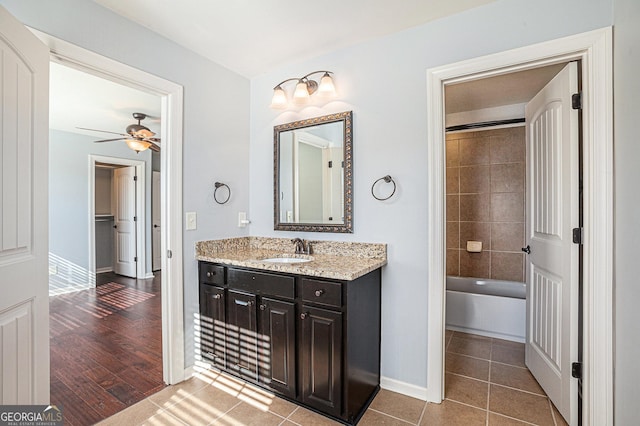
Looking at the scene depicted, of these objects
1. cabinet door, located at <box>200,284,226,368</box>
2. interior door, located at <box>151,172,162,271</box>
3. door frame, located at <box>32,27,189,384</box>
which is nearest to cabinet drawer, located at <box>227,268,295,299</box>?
cabinet door, located at <box>200,284,226,368</box>

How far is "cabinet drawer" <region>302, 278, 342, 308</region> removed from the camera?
5.53 ft

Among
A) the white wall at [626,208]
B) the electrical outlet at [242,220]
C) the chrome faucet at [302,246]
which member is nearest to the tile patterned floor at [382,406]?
the white wall at [626,208]

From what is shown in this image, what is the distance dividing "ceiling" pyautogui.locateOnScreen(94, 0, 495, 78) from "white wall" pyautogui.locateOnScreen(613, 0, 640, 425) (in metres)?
0.71

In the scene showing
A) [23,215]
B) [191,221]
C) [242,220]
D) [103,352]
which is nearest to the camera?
Answer: [23,215]

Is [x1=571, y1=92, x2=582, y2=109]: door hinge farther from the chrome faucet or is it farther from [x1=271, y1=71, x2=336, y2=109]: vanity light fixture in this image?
the chrome faucet

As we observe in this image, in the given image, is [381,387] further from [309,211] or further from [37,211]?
[37,211]

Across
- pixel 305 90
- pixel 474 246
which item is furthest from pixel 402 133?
pixel 474 246

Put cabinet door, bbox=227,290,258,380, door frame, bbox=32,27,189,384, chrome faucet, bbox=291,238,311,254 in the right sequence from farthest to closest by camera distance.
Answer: chrome faucet, bbox=291,238,311,254
door frame, bbox=32,27,189,384
cabinet door, bbox=227,290,258,380

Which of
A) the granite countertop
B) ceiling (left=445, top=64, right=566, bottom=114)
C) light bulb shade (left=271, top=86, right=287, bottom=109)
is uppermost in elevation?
ceiling (left=445, top=64, right=566, bottom=114)

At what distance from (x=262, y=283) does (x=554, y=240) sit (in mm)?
1831

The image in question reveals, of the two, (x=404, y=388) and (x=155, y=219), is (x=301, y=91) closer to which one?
(x=404, y=388)

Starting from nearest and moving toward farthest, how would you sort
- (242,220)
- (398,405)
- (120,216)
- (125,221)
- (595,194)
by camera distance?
(595,194) < (398,405) < (242,220) < (125,221) < (120,216)

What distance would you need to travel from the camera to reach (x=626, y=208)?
52.7 inches

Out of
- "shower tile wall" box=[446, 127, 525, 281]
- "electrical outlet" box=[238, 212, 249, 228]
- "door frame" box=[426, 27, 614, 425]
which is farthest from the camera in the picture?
"shower tile wall" box=[446, 127, 525, 281]
